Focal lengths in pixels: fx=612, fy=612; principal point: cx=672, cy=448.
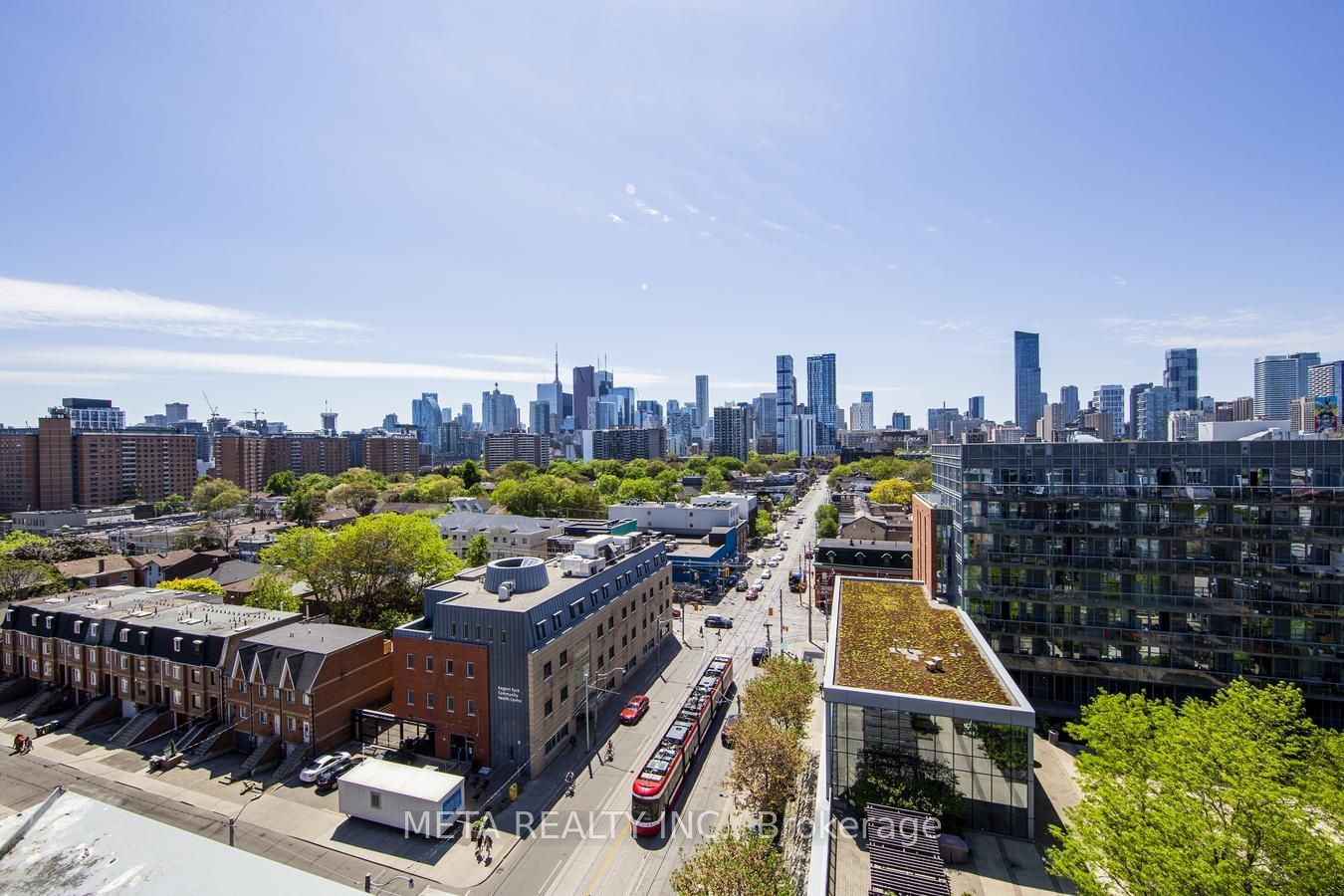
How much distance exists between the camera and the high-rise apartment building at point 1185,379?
18925cm

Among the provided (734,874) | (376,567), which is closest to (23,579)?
(376,567)

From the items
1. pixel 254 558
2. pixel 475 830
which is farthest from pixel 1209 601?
pixel 254 558

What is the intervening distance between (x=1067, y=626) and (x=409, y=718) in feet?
155

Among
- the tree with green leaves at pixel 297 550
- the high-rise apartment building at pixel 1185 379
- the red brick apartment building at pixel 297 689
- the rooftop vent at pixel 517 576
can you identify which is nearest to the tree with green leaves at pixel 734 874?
the rooftop vent at pixel 517 576

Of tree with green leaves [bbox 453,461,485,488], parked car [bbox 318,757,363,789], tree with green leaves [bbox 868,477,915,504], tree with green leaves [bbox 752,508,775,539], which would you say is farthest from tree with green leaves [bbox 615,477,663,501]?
parked car [bbox 318,757,363,789]

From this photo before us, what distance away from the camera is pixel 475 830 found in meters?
32.4

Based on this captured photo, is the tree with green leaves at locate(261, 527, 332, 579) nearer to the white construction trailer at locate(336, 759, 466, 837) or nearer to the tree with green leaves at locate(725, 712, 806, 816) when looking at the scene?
the white construction trailer at locate(336, 759, 466, 837)

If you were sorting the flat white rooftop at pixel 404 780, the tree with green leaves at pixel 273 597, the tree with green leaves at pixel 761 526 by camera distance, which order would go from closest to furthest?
the flat white rooftop at pixel 404 780
the tree with green leaves at pixel 273 597
the tree with green leaves at pixel 761 526

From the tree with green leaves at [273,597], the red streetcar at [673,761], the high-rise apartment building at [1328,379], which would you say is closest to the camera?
the red streetcar at [673,761]

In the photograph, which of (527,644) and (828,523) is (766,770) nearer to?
(527,644)

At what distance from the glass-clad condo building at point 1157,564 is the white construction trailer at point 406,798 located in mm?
38559

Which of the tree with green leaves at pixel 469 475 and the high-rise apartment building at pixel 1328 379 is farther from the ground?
the high-rise apartment building at pixel 1328 379

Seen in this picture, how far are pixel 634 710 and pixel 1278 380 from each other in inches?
8834

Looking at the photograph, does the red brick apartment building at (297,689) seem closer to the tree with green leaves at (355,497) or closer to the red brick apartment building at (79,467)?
the tree with green leaves at (355,497)
